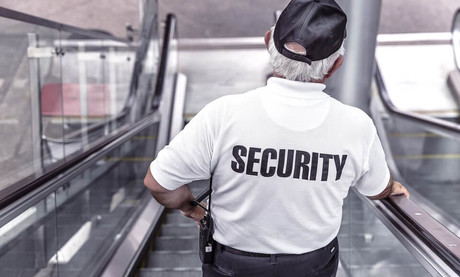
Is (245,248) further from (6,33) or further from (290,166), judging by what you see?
(6,33)

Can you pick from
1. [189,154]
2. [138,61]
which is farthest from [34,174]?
[138,61]

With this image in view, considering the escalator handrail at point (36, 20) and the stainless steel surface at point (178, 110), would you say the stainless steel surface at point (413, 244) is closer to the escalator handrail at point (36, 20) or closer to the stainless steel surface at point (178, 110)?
the escalator handrail at point (36, 20)

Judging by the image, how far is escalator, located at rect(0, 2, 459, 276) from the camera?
198cm

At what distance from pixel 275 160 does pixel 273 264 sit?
0.31 meters

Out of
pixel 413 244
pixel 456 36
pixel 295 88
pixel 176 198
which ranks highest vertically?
pixel 456 36

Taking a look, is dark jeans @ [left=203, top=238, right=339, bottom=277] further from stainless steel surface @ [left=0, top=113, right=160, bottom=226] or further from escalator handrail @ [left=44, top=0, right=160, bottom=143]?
escalator handrail @ [left=44, top=0, right=160, bottom=143]

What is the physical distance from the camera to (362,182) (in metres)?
1.51

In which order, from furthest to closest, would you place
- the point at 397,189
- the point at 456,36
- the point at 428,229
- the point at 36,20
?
1. the point at 456,36
2. the point at 36,20
3. the point at 397,189
4. the point at 428,229

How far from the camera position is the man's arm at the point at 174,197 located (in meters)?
1.42

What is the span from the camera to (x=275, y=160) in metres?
1.29

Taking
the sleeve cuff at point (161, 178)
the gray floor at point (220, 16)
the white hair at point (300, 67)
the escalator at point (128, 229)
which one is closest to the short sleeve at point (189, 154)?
the sleeve cuff at point (161, 178)

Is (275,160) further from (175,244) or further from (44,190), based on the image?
(175,244)

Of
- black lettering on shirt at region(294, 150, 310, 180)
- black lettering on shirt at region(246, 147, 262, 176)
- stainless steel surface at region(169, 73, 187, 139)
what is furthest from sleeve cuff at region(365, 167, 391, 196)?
stainless steel surface at region(169, 73, 187, 139)

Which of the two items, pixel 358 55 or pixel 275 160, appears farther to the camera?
pixel 358 55
